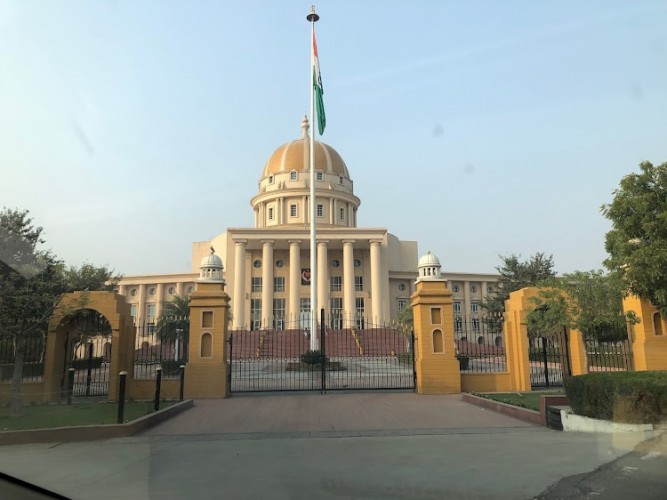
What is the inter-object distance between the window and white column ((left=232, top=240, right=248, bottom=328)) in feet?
31.5

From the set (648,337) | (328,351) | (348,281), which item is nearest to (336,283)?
(348,281)

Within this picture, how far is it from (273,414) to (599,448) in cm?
671

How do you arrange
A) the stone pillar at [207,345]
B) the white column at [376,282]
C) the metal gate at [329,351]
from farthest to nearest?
the white column at [376,282]
the metal gate at [329,351]
the stone pillar at [207,345]

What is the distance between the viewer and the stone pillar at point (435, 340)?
15305 millimetres

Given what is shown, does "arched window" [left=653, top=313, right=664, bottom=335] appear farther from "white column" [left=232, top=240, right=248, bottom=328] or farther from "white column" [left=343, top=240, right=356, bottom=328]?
"white column" [left=232, top=240, right=248, bottom=328]

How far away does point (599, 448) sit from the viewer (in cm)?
709

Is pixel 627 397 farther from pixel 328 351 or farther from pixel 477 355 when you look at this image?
pixel 328 351

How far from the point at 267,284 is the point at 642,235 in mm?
42734

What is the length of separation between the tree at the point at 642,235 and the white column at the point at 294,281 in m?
39.8

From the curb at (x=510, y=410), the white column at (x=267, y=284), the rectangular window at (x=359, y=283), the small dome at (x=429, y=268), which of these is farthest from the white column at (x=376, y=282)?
the curb at (x=510, y=410)

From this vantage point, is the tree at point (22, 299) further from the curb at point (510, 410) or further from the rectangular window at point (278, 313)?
the rectangular window at point (278, 313)

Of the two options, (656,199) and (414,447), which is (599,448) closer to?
(414,447)

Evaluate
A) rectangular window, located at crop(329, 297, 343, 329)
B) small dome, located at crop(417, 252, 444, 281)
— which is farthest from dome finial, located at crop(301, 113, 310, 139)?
small dome, located at crop(417, 252, 444, 281)

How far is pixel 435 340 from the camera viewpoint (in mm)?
15680
